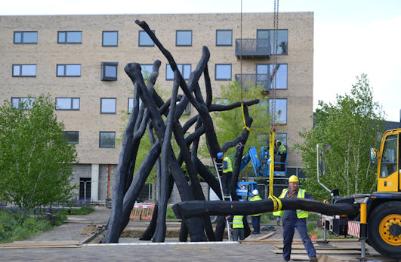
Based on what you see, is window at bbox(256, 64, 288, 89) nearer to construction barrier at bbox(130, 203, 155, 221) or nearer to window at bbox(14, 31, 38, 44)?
window at bbox(14, 31, 38, 44)

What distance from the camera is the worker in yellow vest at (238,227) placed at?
19.9 meters

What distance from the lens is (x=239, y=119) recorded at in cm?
4341

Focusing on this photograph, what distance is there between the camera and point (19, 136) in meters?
29.2

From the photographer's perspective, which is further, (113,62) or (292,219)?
(113,62)

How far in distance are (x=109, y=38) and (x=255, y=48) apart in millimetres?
12233

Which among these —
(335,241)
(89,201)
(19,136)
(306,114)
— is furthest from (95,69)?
(335,241)

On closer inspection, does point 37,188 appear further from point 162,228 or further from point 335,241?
point 335,241

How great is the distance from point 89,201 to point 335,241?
39889 mm

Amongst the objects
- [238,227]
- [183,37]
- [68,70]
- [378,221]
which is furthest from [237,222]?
[68,70]

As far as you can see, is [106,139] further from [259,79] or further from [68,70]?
[259,79]

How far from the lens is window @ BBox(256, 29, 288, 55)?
53938 millimetres

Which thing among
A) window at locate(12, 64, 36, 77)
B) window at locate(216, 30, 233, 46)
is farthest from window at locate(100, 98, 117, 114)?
window at locate(216, 30, 233, 46)

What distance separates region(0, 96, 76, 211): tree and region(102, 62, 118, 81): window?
76.4 ft

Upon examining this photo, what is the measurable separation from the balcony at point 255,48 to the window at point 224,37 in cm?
116
